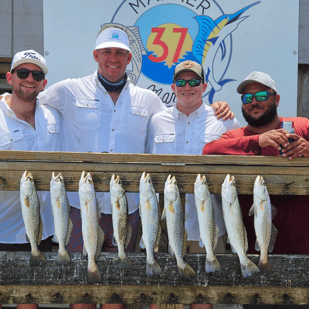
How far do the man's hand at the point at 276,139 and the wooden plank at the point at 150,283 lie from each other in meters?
0.69

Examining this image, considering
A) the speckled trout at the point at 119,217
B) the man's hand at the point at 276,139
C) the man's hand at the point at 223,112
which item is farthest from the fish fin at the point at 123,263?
the man's hand at the point at 223,112

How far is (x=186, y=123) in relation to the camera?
335cm

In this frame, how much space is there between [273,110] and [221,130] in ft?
1.53

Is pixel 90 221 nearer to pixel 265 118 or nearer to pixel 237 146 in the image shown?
pixel 237 146

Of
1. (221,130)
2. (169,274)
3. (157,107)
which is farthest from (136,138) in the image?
(169,274)

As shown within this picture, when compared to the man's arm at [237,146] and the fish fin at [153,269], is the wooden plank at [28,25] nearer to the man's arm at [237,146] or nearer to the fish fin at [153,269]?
the man's arm at [237,146]

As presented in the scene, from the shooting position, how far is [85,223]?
A: 2.43 m

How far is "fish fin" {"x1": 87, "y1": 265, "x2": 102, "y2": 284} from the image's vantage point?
2447 millimetres

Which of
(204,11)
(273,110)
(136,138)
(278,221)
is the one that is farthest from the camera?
(204,11)

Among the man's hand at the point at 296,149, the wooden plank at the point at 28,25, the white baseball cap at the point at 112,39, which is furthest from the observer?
the wooden plank at the point at 28,25

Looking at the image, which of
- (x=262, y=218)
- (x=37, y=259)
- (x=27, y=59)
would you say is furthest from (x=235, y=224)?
(x=27, y=59)

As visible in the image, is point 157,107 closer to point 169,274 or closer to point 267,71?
point 267,71

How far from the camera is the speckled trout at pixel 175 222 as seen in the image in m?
2.42

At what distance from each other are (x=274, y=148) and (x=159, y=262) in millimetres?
1074
